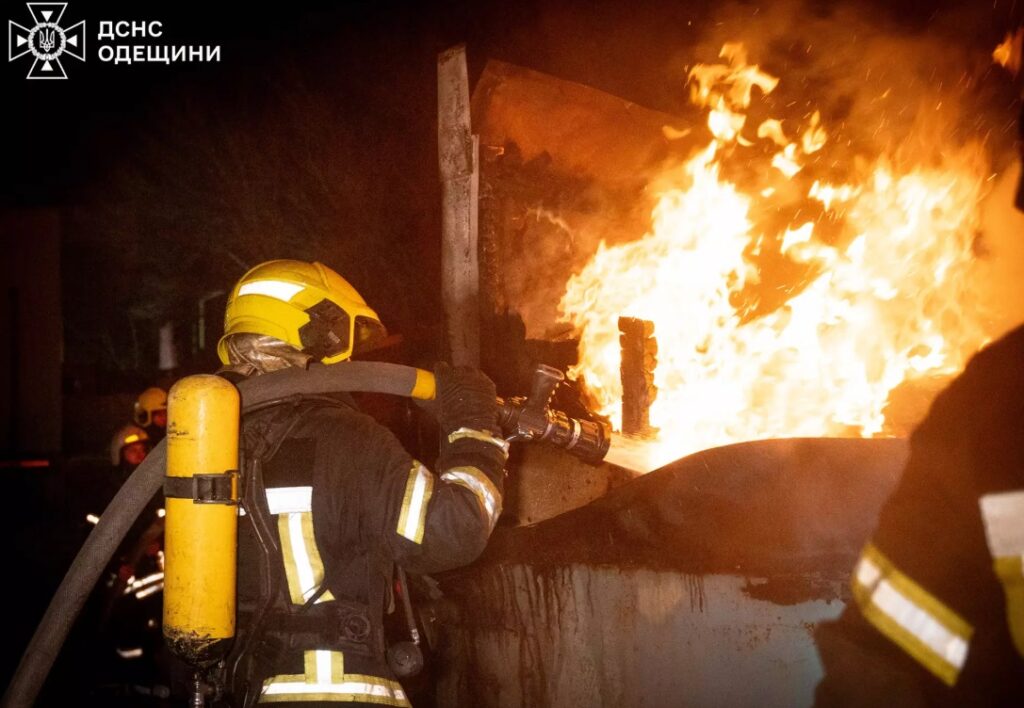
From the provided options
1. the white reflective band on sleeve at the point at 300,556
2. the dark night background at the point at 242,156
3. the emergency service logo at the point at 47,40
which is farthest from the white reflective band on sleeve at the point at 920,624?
the emergency service logo at the point at 47,40

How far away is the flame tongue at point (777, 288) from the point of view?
475 centimetres

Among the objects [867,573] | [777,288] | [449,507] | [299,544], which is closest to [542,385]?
[449,507]

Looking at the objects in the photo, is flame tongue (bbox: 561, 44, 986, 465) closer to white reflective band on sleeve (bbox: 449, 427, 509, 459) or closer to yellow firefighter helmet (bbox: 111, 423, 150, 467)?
white reflective band on sleeve (bbox: 449, 427, 509, 459)

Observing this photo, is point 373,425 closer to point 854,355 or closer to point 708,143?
point 854,355

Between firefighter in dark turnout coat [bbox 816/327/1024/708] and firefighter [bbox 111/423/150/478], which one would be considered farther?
firefighter [bbox 111/423/150/478]

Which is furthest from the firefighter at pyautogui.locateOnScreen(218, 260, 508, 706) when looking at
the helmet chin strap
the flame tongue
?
the flame tongue

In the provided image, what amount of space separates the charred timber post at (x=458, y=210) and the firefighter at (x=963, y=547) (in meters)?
3.15

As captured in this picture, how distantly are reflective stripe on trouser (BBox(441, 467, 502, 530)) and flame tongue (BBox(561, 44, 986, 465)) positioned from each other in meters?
2.42

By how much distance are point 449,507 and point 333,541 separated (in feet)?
1.18

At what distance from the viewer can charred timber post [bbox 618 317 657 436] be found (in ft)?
13.7

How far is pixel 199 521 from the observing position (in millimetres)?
2021

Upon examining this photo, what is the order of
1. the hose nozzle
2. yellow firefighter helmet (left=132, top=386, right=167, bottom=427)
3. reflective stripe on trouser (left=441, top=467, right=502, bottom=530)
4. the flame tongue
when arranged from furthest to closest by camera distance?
1. yellow firefighter helmet (left=132, top=386, right=167, bottom=427)
2. the flame tongue
3. the hose nozzle
4. reflective stripe on trouser (left=441, top=467, right=502, bottom=530)

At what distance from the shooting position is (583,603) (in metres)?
2.60

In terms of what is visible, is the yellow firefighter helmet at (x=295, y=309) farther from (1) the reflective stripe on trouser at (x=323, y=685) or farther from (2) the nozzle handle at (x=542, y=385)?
(1) the reflective stripe on trouser at (x=323, y=685)
